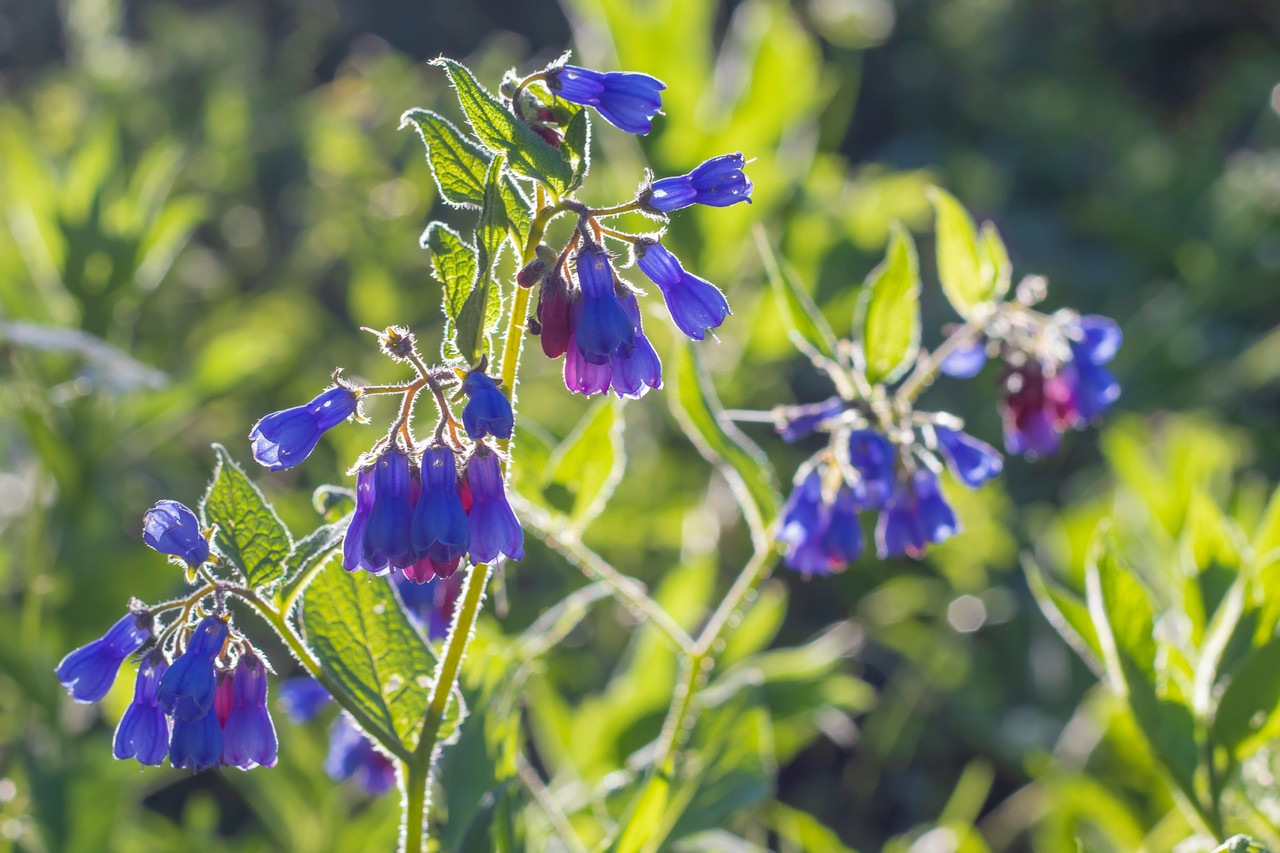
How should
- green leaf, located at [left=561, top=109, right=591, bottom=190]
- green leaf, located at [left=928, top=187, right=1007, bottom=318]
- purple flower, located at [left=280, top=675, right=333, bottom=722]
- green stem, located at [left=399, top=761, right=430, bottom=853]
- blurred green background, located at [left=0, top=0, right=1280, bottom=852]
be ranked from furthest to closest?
blurred green background, located at [left=0, top=0, right=1280, bottom=852], purple flower, located at [left=280, top=675, right=333, bottom=722], green leaf, located at [left=928, top=187, right=1007, bottom=318], green stem, located at [left=399, top=761, right=430, bottom=853], green leaf, located at [left=561, top=109, right=591, bottom=190]

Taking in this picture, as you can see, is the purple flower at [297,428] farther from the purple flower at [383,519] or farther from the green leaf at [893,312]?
the green leaf at [893,312]

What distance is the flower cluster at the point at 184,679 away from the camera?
3.72 feet

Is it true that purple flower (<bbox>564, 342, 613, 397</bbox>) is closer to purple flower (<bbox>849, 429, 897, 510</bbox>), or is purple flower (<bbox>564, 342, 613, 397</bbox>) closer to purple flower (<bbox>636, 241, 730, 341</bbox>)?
purple flower (<bbox>636, 241, 730, 341</bbox>)

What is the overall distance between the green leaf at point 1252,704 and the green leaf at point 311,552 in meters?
1.13

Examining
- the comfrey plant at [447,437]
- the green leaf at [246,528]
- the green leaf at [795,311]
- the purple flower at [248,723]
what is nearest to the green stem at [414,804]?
the comfrey plant at [447,437]

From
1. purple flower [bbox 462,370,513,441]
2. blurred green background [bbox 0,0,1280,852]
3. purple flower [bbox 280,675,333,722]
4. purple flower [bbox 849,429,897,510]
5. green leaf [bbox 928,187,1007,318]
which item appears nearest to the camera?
purple flower [bbox 462,370,513,441]

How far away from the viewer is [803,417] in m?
1.66

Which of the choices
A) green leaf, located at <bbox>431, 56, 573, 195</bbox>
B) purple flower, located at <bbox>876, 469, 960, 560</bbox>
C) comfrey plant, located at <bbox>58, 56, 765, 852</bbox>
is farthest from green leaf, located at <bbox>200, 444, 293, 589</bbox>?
purple flower, located at <bbox>876, 469, 960, 560</bbox>

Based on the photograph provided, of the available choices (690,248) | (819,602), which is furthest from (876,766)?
(690,248)

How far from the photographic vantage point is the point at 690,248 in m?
3.26

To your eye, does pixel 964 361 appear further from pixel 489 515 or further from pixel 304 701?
pixel 304 701

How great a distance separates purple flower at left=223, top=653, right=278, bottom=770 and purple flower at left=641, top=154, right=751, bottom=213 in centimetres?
60

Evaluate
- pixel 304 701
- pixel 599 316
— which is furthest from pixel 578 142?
pixel 304 701

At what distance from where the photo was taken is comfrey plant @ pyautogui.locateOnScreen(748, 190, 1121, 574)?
5.14ft
